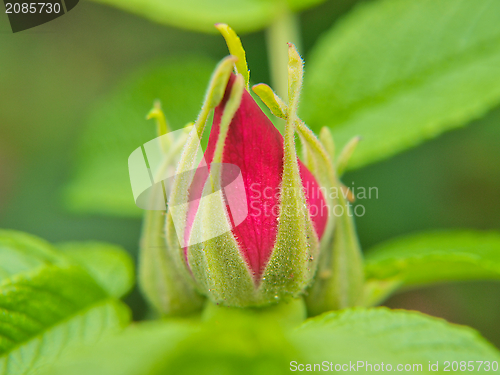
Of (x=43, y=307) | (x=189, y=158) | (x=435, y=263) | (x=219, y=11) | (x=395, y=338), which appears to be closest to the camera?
(x=395, y=338)

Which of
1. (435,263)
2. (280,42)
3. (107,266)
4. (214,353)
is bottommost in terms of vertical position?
(435,263)

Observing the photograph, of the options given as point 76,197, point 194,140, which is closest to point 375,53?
point 194,140

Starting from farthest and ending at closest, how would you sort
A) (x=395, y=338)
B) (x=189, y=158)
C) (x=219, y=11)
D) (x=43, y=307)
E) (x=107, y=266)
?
(x=219, y=11)
(x=107, y=266)
(x=43, y=307)
(x=189, y=158)
(x=395, y=338)

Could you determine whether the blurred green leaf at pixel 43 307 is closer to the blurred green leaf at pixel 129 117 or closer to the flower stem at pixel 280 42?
the blurred green leaf at pixel 129 117

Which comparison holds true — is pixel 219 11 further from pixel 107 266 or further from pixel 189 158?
pixel 189 158

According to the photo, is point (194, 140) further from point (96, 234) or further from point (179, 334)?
point (96, 234)

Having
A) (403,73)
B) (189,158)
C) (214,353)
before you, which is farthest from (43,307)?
(403,73)
